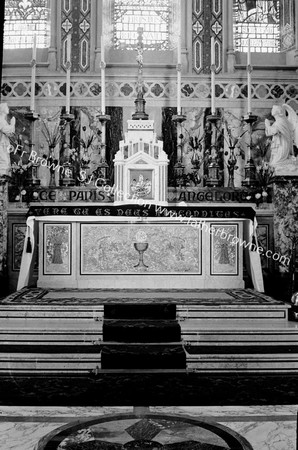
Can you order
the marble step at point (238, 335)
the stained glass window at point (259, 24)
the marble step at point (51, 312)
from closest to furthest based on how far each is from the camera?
the marble step at point (238, 335), the marble step at point (51, 312), the stained glass window at point (259, 24)

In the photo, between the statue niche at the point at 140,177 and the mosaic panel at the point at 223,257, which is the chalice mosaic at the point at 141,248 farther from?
the mosaic panel at the point at 223,257

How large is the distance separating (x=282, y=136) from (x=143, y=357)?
5.34 meters

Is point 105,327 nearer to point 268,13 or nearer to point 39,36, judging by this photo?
point 39,36

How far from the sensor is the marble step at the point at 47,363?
4777 mm

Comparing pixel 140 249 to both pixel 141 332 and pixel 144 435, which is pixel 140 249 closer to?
pixel 141 332

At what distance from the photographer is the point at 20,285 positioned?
8.06 metres

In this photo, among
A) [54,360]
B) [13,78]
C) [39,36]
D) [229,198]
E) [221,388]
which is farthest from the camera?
[39,36]

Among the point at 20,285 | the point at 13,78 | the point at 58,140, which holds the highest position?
the point at 13,78

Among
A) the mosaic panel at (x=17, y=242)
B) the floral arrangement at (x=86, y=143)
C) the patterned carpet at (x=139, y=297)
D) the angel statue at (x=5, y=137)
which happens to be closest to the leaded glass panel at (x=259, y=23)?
the floral arrangement at (x=86, y=143)

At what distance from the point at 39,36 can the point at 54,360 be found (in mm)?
7408

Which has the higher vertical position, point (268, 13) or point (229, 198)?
point (268, 13)

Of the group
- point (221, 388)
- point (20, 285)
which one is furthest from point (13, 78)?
point (221, 388)

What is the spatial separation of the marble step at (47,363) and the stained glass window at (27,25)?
7.13m

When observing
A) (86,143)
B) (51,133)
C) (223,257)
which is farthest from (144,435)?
(51,133)
